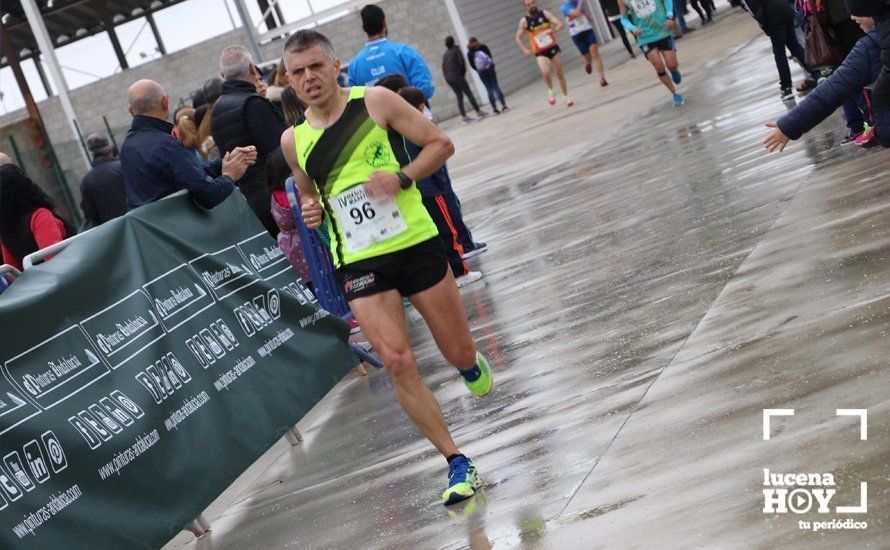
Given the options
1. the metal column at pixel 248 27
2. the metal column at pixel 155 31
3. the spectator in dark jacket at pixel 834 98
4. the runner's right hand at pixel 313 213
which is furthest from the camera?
the metal column at pixel 155 31

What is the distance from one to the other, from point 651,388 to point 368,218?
150cm

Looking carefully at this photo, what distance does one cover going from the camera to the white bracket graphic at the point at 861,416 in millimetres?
4299

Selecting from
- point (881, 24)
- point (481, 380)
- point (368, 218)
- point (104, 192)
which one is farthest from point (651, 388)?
point (104, 192)

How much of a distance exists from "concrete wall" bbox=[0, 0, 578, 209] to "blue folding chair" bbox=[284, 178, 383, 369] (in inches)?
1060

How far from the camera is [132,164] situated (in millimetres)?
7723

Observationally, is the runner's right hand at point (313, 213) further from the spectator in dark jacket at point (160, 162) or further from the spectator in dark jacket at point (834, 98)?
the spectator in dark jacket at point (834, 98)

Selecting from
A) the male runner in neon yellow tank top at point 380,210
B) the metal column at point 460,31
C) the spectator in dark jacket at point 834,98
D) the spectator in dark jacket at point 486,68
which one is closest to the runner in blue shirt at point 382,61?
the spectator in dark jacket at point 834,98

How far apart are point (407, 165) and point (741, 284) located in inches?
93.1

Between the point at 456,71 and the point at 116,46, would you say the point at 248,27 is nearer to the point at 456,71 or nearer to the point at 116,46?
the point at 456,71

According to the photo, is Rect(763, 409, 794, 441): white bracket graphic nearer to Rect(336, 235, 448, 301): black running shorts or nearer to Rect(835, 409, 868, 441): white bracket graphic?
Rect(835, 409, 868, 441): white bracket graphic

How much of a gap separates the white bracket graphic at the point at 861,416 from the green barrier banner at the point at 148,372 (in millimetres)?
3048

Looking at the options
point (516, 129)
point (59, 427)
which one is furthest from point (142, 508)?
point (516, 129)

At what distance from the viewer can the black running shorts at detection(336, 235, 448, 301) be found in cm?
543

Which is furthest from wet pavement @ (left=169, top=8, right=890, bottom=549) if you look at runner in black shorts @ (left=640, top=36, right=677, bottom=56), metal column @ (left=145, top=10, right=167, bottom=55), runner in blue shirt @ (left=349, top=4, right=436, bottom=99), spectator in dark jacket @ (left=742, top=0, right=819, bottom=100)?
metal column @ (left=145, top=10, right=167, bottom=55)
